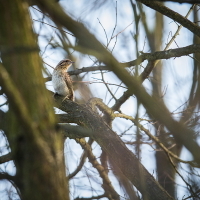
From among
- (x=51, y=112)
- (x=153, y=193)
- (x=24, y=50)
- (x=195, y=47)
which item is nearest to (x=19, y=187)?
(x=51, y=112)

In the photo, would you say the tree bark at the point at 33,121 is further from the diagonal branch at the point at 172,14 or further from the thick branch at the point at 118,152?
the diagonal branch at the point at 172,14

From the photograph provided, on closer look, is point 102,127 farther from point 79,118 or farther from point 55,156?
point 55,156

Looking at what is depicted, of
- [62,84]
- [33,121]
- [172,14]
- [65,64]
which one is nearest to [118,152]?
[172,14]

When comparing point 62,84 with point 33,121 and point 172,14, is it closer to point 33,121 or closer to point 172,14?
point 172,14

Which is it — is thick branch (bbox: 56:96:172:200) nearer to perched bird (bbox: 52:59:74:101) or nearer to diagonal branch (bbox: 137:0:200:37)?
diagonal branch (bbox: 137:0:200:37)

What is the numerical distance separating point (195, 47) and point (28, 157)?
3.15m

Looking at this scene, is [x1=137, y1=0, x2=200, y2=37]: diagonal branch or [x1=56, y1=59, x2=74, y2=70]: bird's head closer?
[x1=137, y1=0, x2=200, y2=37]: diagonal branch

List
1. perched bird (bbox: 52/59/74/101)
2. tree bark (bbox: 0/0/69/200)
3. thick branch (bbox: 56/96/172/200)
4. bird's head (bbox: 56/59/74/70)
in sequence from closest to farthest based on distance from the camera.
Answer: tree bark (bbox: 0/0/69/200)
thick branch (bbox: 56/96/172/200)
perched bird (bbox: 52/59/74/101)
bird's head (bbox: 56/59/74/70)

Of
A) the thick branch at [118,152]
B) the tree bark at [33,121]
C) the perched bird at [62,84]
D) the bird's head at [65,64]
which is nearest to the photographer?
the tree bark at [33,121]

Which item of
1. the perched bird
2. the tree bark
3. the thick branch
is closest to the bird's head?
the perched bird

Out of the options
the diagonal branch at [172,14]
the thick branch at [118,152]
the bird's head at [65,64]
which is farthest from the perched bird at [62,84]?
the diagonal branch at [172,14]

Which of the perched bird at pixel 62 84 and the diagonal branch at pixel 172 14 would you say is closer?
the diagonal branch at pixel 172 14

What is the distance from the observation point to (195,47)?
4.62m

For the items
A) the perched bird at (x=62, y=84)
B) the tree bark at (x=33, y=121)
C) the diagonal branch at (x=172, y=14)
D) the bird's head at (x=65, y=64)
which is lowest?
the tree bark at (x=33, y=121)
